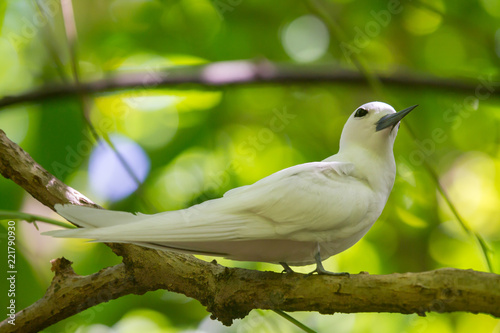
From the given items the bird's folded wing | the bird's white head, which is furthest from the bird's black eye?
the bird's folded wing

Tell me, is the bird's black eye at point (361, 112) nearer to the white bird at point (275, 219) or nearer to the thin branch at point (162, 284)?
the white bird at point (275, 219)

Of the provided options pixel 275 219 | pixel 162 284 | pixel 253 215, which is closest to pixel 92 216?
pixel 162 284

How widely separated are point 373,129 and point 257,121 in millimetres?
2969

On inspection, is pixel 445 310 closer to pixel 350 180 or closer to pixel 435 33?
pixel 350 180

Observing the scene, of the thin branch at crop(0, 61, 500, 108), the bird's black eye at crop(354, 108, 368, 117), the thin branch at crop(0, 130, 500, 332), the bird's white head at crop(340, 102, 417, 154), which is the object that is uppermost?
the thin branch at crop(0, 61, 500, 108)

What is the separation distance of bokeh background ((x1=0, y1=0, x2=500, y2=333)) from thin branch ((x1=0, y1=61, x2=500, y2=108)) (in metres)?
0.06

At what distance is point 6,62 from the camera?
6250 mm

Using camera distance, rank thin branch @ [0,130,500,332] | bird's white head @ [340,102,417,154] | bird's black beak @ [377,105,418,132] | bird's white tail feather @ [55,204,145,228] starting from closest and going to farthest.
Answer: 1. bird's white tail feather @ [55,204,145,228]
2. thin branch @ [0,130,500,332]
3. bird's black beak @ [377,105,418,132]
4. bird's white head @ [340,102,417,154]

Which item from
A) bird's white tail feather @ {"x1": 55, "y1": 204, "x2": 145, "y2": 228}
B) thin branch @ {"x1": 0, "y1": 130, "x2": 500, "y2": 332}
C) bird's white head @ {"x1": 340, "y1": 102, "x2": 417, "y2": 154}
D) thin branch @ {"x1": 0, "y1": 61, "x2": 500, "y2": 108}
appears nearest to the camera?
bird's white tail feather @ {"x1": 55, "y1": 204, "x2": 145, "y2": 228}

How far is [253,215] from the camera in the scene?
308 cm

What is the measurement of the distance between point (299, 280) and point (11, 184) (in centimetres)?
325

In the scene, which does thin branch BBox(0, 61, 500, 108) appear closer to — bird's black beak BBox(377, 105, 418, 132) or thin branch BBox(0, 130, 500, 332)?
bird's black beak BBox(377, 105, 418, 132)

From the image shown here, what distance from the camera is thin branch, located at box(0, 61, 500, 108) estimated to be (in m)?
4.93

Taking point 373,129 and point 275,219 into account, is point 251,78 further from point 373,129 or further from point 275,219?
point 275,219
